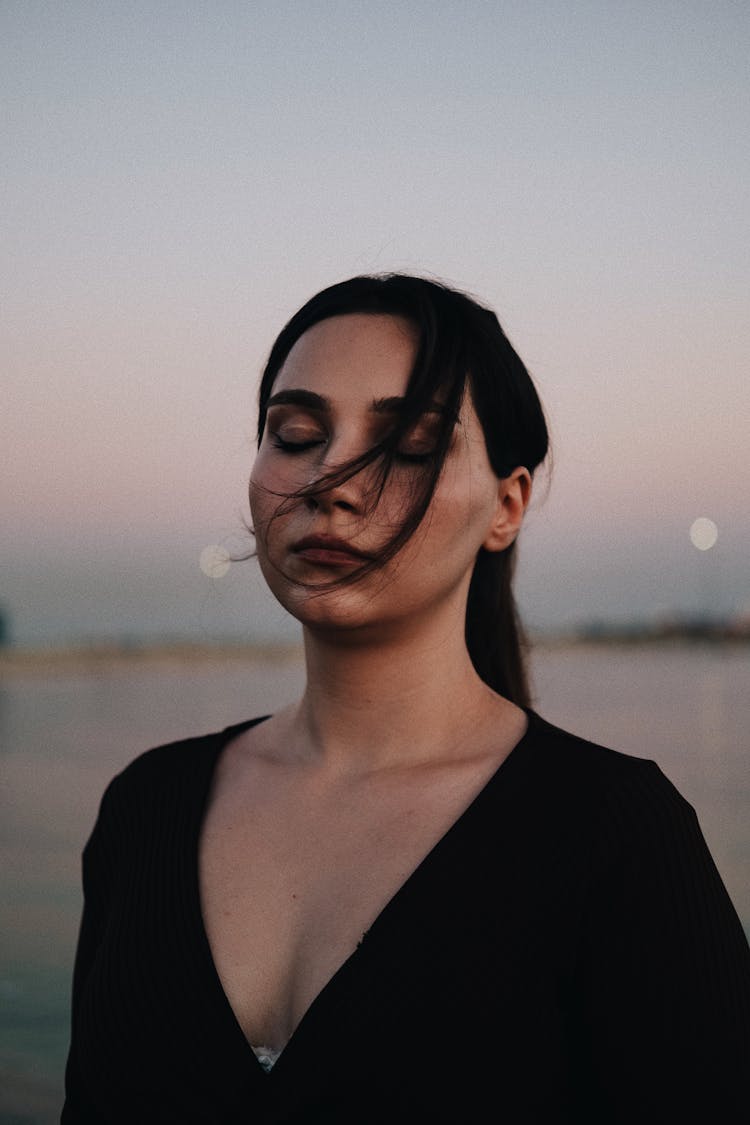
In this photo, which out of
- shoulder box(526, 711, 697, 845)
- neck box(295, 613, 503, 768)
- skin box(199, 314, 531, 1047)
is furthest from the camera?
neck box(295, 613, 503, 768)

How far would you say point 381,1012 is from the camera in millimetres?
1300

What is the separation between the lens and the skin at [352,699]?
147 centimetres

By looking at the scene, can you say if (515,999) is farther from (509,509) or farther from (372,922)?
(509,509)

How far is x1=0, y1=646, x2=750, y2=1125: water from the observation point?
4582 millimetres

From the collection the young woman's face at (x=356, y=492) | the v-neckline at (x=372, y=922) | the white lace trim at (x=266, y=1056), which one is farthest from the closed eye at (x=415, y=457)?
the white lace trim at (x=266, y=1056)

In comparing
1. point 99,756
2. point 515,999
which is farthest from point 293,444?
point 99,756

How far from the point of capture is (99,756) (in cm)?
1050

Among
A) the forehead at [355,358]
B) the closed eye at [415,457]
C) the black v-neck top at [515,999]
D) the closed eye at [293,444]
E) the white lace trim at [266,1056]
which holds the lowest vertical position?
the white lace trim at [266,1056]

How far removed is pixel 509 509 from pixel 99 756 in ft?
31.1

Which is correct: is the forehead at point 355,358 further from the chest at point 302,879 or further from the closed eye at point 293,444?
the chest at point 302,879

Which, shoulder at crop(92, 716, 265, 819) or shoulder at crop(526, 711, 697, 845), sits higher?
shoulder at crop(526, 711, 697, 845)

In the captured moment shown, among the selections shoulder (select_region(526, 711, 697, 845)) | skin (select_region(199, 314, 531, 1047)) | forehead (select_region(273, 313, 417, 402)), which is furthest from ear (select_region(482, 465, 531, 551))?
shoulder (select_region(526, 711, 697, 845))

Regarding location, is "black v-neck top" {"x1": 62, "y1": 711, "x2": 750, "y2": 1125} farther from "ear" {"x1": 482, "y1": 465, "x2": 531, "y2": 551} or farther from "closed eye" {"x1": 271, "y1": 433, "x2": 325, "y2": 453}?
"closed eye" {"x1": 271, "y1": 433, "x2": 325, "y2": 453}

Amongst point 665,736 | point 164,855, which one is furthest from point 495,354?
point 665,736
